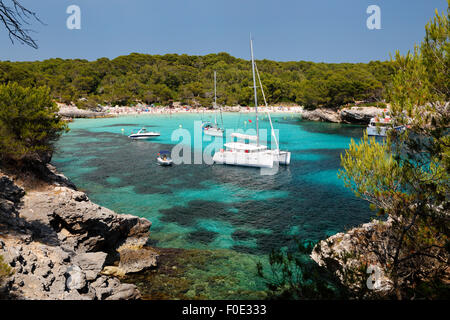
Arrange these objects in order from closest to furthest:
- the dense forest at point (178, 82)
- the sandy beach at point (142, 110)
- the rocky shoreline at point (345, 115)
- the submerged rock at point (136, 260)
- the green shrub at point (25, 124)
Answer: the submerged rock at point (136, 260) < the green shrub at point (25, 124) < the rocky shoreline at point (345, 115) < the dense forest at point (178, 82) < the sandy beach at point (142, 110)

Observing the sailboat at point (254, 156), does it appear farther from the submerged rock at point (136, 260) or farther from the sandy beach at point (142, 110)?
the sandy beach at point (142, 110)

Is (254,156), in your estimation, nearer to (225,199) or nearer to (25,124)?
(225,199)

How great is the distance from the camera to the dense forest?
7969cm

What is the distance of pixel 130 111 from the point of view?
95.2 meters

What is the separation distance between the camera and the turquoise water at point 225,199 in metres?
15.2

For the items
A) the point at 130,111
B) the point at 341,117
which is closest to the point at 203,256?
the point at 341,117

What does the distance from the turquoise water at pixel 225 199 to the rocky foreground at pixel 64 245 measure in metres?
2.25

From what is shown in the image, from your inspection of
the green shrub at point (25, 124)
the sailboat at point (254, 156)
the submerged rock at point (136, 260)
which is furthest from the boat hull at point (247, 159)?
the submerged rock at point (136, 260)

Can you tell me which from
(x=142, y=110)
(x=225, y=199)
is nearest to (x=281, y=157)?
(x=225, y=199)

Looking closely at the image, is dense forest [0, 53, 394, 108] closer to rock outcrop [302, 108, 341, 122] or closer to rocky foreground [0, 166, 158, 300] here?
rock outcrop [302, 108, 341, 122]

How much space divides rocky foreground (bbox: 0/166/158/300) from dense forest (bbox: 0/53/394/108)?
240ft

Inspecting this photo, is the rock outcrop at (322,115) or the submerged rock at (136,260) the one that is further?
the rock outcrop at (322,115)

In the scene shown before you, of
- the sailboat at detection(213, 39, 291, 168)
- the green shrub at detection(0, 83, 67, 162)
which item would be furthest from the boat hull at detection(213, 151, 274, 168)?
the green shrub at detection(0, 83, 67, 162)

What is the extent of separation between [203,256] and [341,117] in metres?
70.1
